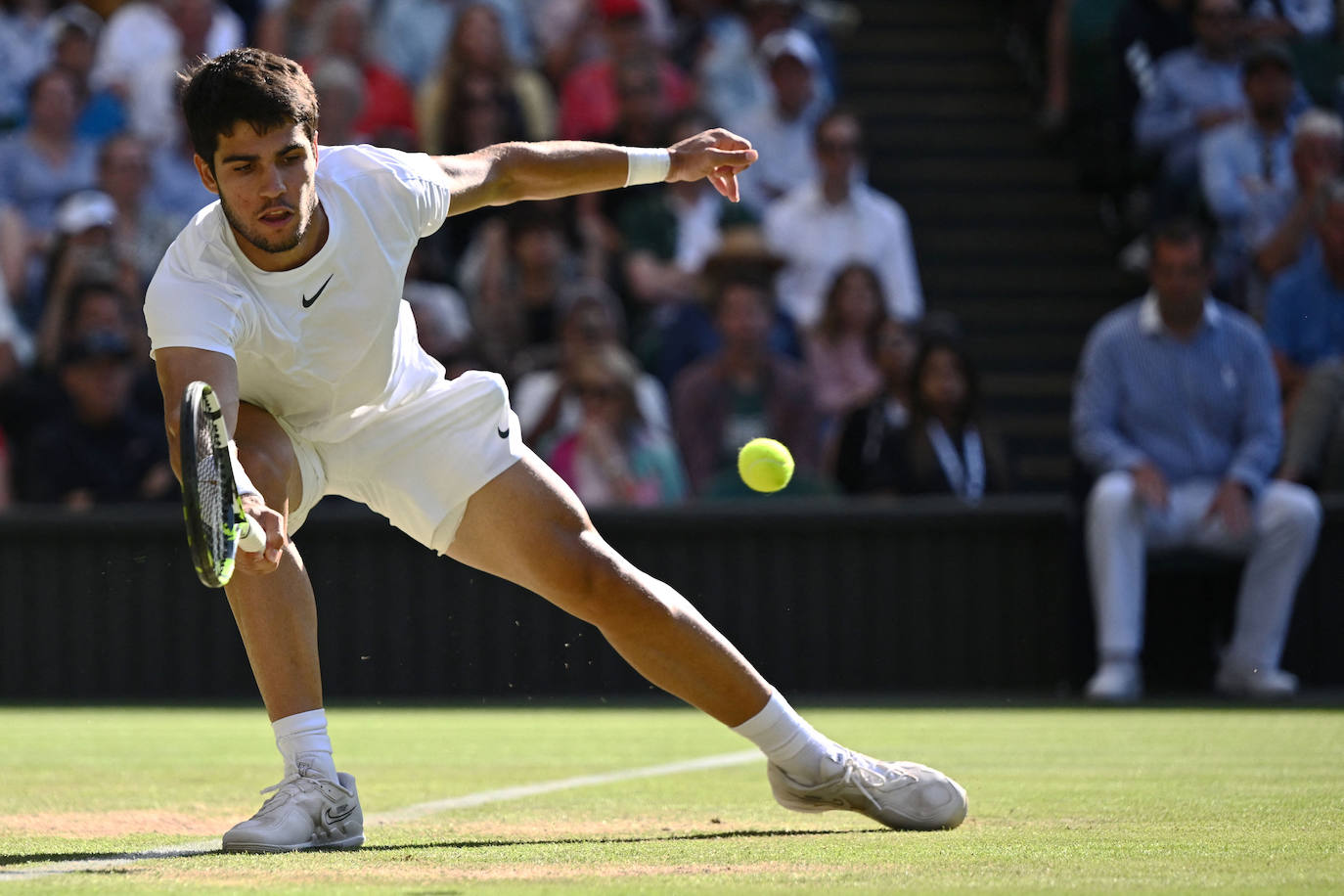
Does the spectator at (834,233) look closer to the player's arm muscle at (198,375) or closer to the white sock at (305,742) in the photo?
the white sock at (305,742)

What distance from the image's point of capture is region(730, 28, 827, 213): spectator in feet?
38.1

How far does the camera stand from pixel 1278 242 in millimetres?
10188

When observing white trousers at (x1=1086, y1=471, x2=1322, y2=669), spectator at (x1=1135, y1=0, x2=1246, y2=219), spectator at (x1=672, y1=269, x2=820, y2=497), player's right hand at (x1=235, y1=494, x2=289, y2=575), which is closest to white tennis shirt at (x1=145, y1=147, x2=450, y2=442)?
player's right hand at (x1=235, y1=494, x2=289, y2=575)

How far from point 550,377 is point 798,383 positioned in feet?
4.16

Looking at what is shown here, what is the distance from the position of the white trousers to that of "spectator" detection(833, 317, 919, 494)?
1.07 m

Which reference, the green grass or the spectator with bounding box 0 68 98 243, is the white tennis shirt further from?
the spectator with bounding box 0 68 98 243

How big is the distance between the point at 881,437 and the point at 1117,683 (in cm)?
172

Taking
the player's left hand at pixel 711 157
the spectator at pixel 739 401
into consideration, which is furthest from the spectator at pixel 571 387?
the player's left hand at pixel 711 157

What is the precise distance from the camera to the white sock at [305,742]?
422 cm

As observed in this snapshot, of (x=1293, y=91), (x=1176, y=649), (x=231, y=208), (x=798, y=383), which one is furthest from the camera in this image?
(x=1293, y=91)

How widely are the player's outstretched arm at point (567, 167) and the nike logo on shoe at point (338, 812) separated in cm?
137

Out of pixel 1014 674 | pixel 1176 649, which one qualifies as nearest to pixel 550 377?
pixel 1014 674

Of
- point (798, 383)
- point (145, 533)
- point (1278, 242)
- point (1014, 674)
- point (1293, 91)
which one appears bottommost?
point (1014, 674)

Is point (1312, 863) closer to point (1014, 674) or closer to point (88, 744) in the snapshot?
point (88, 744)
